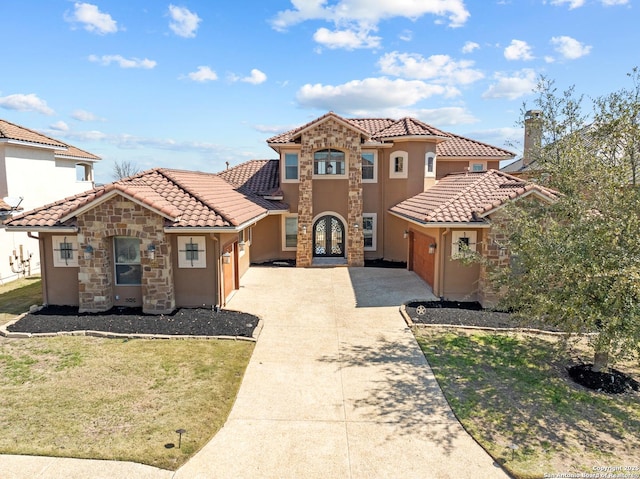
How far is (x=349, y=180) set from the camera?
21688 mm

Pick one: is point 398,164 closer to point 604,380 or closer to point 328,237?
point 328,237

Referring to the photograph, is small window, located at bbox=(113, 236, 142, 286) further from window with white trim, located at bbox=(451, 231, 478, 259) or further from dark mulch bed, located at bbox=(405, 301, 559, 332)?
window with white trim, located at bbox=(451, 231, 478, 259)

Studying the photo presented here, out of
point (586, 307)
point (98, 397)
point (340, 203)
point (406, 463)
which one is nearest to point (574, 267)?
point (586, 307)

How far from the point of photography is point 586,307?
8.48 metres

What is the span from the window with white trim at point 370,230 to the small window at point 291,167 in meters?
4.49

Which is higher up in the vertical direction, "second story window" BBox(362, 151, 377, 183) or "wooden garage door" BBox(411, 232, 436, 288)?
"second story window" BBox(362, 151, 377, 183)

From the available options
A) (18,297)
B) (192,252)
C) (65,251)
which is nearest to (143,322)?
(192,252)

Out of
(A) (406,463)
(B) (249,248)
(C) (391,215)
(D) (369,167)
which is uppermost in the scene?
(D) (369,167)

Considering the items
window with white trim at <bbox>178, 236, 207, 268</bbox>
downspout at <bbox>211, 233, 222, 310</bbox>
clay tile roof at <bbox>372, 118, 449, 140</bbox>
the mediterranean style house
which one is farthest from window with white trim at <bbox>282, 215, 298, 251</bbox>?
window with white trim at <bbox>178, 236, 207, 268</bbox>

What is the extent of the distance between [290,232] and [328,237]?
2.12m

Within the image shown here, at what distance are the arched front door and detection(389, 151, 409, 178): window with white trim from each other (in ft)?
13.0

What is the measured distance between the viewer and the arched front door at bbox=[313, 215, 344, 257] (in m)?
23.1

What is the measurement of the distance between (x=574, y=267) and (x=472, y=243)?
23.1 feet

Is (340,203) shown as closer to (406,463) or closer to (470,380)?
(470,380)
